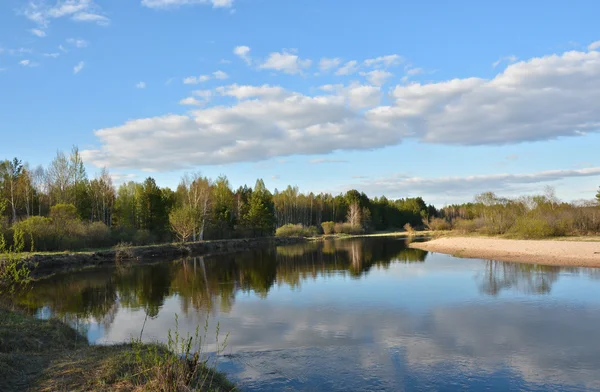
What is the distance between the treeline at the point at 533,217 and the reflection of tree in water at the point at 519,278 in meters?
22.2

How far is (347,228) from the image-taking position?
10206 cm

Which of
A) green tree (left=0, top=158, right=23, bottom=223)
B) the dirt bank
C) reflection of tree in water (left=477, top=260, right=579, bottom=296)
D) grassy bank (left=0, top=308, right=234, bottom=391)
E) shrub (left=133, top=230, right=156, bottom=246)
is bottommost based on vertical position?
reflection of tree in water (left=477, top=260, right=579, bottom=296)

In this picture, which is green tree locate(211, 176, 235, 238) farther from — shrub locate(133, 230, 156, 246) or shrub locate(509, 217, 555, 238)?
shrub locate(509, 217, 555, 238)

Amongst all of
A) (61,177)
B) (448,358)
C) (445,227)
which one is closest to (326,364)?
(448,358)

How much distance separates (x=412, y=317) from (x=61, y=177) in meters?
54.2

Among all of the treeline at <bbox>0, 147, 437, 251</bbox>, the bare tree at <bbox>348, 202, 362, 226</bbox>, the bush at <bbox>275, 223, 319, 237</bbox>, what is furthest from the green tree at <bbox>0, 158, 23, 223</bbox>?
the bare tree at <bbox>348, 202, 362, 226</bbox>

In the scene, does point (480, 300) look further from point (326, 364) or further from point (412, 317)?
point (326, 364)

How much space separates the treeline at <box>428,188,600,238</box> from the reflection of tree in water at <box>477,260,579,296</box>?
22240 millimetres

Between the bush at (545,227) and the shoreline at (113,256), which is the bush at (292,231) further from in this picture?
the bush at (545,227)

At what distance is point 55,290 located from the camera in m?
23.6

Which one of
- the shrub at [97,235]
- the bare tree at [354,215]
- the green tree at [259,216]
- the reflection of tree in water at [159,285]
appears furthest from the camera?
the bare tree at [354,215]

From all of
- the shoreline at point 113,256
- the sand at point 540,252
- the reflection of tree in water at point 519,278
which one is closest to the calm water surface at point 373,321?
the reflection of tree in water at point 519,278

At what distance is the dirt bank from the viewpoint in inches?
1289

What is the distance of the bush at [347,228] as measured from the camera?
329 ft
